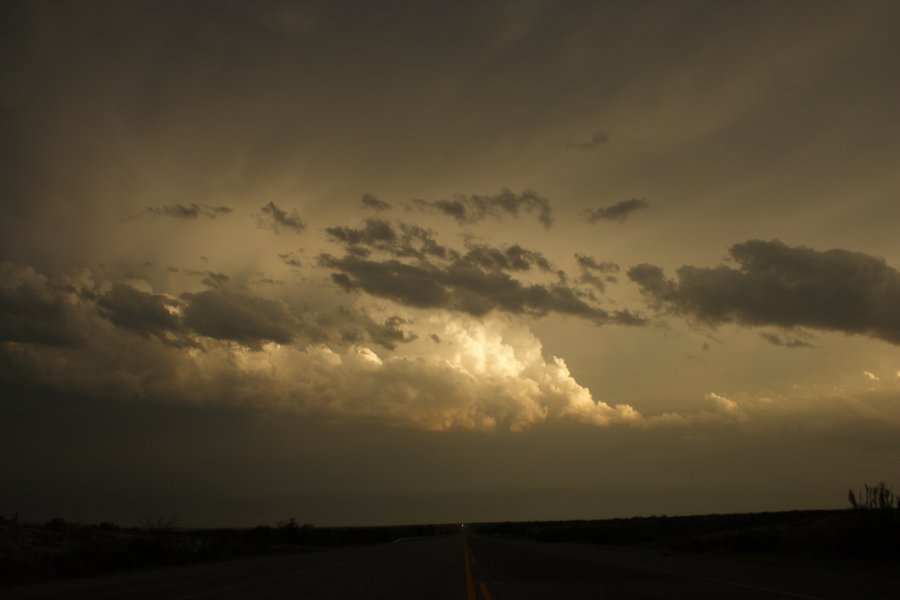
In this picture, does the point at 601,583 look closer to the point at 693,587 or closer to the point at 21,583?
the point at 693,587

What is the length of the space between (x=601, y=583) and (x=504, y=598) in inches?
199

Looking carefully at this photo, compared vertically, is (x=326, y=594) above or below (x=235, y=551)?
above

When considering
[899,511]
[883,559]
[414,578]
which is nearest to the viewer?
[414,578]

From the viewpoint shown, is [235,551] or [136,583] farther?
[235,551]

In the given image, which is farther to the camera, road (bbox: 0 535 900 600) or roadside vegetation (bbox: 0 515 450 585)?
roadside vegetation (bbox: 0 515 450 585)

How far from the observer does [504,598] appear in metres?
14.5

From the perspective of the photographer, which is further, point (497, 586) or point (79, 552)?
point (79, 552)

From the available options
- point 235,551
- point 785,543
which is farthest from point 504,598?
point 235,551

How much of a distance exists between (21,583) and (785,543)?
108 feet

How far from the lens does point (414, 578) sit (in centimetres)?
2017

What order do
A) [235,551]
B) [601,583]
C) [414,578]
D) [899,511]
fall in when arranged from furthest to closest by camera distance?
[235,551]
[899,511]
[414,578]
[601,583]

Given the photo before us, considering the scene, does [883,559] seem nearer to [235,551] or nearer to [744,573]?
[744,573]

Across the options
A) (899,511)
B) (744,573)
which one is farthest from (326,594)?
(899,511)

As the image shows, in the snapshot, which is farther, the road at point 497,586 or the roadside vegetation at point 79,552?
the roadside vegetation at point 79,552
